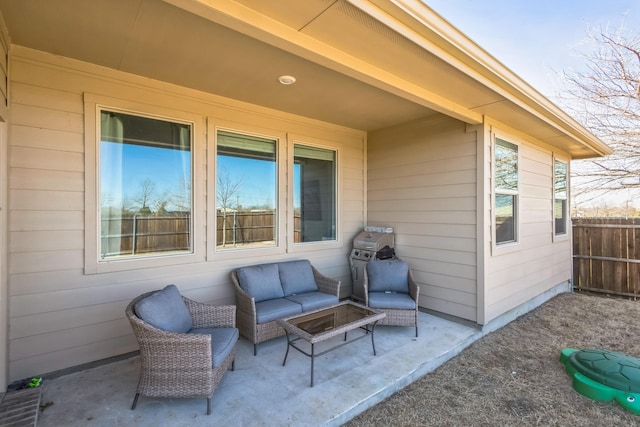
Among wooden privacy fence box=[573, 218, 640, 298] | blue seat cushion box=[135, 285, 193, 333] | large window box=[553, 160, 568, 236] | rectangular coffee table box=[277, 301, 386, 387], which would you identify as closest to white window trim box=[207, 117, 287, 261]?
blue seat cushion box=[135, 285, 193, 333]

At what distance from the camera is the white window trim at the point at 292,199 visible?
4289 millimetres

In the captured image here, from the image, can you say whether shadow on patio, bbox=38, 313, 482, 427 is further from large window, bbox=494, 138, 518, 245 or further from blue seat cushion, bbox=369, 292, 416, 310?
large window, bbox=494, 138, 518, 245

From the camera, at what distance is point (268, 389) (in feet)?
8.13

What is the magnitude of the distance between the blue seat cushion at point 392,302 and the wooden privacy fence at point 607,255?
4.98 metres

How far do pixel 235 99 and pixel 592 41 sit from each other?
824 cm

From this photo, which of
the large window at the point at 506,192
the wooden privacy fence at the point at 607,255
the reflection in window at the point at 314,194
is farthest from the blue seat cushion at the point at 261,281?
the wooden privacy fence at the point at 607,255

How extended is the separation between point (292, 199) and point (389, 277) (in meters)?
1.70

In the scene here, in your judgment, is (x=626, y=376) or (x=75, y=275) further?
Result: (x=75, y=275)

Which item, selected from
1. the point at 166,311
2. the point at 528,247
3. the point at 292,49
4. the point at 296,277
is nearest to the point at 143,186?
the point at 166,311

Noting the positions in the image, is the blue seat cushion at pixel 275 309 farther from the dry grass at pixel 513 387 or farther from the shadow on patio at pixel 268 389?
the dry grass at pixel 513 387

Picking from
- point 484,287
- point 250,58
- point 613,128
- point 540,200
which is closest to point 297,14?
point 250,58

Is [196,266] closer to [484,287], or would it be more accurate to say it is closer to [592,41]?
[484,287]

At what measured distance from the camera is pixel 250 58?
2656mm

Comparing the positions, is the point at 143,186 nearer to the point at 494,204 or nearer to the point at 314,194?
the point at 314,194
